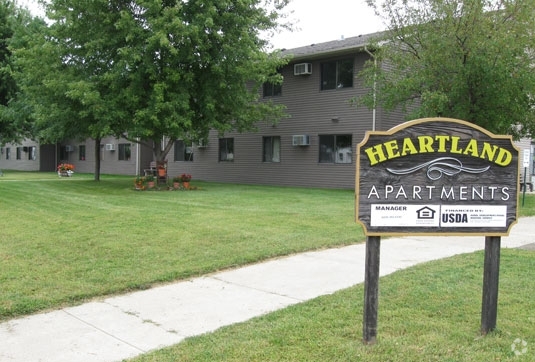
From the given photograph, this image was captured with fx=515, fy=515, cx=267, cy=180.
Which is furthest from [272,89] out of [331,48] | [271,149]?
[331,48]

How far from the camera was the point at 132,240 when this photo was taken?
8.21 metres

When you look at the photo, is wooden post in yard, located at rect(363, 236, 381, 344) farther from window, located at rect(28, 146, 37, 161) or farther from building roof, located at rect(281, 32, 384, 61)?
window, located at rect(28, 146, 37, 161)

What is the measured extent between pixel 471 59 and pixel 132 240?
1028cm

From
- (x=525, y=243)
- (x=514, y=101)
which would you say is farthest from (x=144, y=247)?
(x=514, y=101)

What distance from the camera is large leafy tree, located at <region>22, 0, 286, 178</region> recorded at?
16.9 meters

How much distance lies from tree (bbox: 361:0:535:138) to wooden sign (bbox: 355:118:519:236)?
1027 cm

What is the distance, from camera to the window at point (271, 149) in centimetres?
2403

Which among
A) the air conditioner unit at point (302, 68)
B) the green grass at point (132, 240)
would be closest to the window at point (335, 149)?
the air conditioner unit at point (302, 68)

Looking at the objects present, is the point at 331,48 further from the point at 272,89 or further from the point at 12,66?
the point at 12,66

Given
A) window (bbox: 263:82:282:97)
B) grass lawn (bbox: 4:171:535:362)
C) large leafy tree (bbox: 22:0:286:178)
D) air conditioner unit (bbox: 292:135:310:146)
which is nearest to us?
grass lawn (bbox: 4:171:535:362)

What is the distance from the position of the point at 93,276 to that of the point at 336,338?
326 cm

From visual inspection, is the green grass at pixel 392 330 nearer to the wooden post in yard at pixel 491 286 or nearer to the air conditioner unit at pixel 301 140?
the wooden post in yard at pixel 491 286

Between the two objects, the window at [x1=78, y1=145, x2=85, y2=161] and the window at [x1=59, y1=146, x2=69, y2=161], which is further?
the window at [x1=59, y1=146, x2=69, y2=161]

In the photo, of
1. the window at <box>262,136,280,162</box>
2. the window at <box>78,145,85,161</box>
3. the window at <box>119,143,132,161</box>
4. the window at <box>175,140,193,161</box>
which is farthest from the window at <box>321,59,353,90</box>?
the window at <box>78,145,85,161</box>
